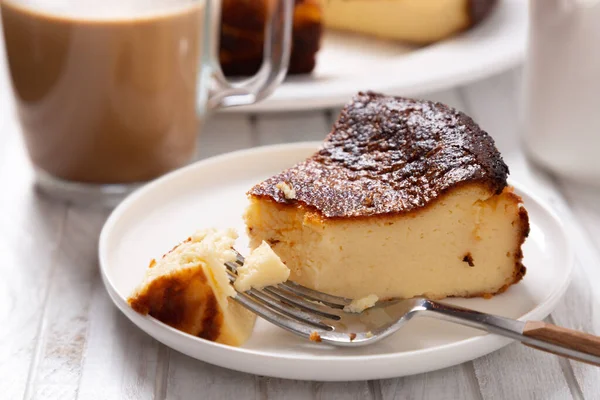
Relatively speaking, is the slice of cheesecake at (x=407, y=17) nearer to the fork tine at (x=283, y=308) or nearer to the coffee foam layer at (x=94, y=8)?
the coffee foam layer at (x=94, y=8)

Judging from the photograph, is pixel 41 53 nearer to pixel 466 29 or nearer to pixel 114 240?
pixel 114 240

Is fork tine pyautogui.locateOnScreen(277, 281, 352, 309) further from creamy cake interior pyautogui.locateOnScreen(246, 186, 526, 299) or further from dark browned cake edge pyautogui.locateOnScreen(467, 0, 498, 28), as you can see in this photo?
dark browned cake edge pyautogui.locateOnScreen(467, 0, 498, 28)

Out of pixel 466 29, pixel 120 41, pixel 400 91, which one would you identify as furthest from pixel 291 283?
pixel 466 29

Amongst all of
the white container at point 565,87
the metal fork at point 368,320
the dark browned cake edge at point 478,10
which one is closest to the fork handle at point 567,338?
the metal fork at point 368,320

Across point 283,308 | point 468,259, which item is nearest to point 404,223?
point 468,259

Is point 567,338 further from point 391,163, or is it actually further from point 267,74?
point 267,74

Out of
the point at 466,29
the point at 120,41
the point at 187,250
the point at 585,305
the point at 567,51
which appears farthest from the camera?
the point at 466,29
